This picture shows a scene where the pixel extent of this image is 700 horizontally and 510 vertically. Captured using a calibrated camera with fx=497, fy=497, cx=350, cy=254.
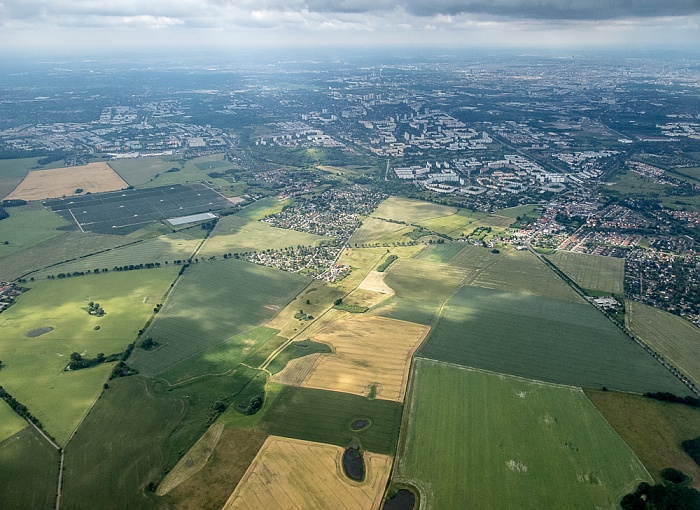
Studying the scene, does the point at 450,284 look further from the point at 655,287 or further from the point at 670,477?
the point at 670,477

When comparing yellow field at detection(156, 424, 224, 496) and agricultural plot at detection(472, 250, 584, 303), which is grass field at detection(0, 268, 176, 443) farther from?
agricultural plot at detection(472, 250, 584, 303)

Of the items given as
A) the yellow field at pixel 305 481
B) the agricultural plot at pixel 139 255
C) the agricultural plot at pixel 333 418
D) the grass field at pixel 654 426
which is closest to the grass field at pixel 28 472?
the yellow field at pixel 305 481

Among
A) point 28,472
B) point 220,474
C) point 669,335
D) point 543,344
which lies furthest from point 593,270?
point 28,472

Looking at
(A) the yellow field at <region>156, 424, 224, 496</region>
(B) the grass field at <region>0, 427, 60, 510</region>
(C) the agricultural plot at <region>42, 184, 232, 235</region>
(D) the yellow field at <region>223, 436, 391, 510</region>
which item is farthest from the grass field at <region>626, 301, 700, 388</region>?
(C) the agricultural plot at <region>42, 184, 232, 235</region>

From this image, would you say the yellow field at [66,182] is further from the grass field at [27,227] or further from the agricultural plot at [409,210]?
the agricultural plot at [409,210]

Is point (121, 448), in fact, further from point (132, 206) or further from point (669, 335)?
point (132, 206)

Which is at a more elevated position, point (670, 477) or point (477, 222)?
point (670, 477)

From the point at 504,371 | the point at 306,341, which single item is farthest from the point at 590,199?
the point at 306,341
